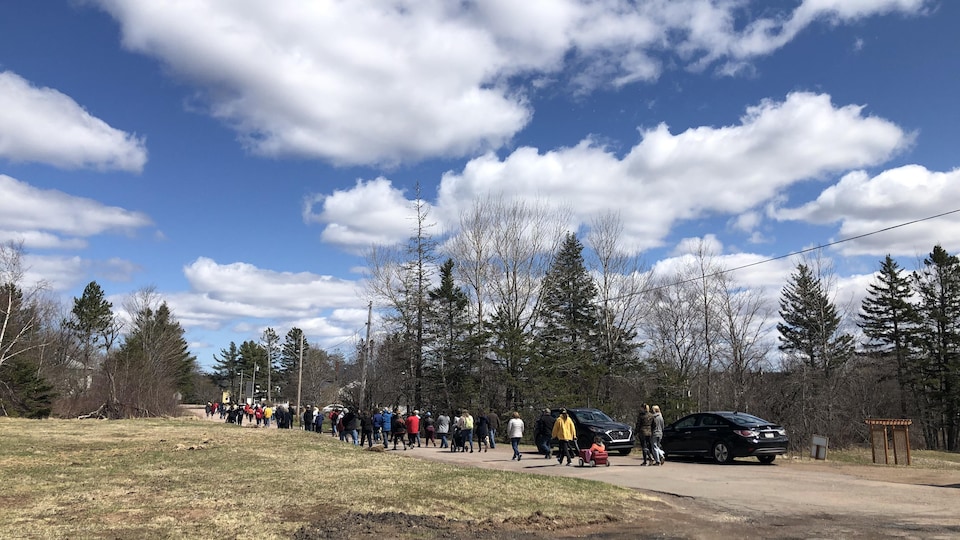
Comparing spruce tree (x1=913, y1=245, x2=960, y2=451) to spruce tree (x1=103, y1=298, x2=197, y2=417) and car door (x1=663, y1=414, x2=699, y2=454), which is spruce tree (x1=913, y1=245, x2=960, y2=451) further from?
spruce tree (x1=103, y1=298, x2=197, y2=417)

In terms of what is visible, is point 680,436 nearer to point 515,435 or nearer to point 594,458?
point 594,458

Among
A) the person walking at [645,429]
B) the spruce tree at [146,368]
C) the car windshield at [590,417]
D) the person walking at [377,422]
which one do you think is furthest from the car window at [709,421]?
the spruce tree at [146,368]

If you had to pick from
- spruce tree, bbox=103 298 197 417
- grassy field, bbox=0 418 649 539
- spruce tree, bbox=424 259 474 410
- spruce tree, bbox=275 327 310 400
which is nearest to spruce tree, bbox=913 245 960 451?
spruce tree, bbox=424 259 474 410

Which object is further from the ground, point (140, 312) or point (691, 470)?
point (140, 312)

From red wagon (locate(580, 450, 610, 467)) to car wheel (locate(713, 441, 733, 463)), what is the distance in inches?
117

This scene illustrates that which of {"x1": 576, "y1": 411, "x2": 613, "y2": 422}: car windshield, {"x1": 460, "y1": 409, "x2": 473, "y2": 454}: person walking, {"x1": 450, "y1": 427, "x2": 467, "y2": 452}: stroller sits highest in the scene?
{"x1": 576, "y1": 411, "x2": 613, "y2": 422}: car windshield

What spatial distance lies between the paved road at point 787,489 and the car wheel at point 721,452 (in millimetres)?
254

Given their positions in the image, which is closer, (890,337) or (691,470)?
(691,470)

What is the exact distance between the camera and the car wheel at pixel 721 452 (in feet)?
56.9

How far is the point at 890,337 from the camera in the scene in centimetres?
5431

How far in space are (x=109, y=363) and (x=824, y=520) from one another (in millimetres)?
60969

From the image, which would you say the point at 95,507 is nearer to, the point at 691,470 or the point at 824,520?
the point at 824,520

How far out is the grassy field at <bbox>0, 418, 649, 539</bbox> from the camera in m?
8.01

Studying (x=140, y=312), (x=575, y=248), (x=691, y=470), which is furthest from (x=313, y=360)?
(x=691, y=470)
